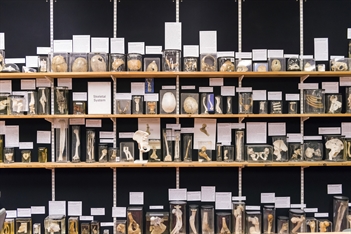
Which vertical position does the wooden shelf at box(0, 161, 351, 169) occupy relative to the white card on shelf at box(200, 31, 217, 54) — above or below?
below

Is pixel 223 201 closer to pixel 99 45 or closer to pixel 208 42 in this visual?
pixel 208 42

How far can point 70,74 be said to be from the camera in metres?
2.98

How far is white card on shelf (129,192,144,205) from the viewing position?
3234 millimetres

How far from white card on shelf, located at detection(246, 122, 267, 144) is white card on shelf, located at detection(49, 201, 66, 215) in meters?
2.04

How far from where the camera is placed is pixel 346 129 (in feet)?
10.8

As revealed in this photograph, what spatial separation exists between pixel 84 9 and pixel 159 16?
31.3 inches

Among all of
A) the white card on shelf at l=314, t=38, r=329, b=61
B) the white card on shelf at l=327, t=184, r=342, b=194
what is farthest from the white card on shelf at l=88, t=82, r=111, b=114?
the white card on shelf at l=327, t=184, r=342, b=194

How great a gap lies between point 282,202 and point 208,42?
1856mm

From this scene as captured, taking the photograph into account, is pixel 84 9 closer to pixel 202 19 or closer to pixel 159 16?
pixel 159 16

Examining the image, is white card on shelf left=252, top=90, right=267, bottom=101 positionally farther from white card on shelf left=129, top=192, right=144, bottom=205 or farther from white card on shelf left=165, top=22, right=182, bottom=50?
white card on shelf left=129, top=192, right=144, bottom=205

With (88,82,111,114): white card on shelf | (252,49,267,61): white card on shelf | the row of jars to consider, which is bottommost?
the row of jars

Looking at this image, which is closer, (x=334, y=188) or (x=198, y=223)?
(x=198, y=223)

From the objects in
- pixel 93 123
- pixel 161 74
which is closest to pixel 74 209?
pixel 93 123

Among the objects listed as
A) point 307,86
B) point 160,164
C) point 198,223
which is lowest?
point 198,223
